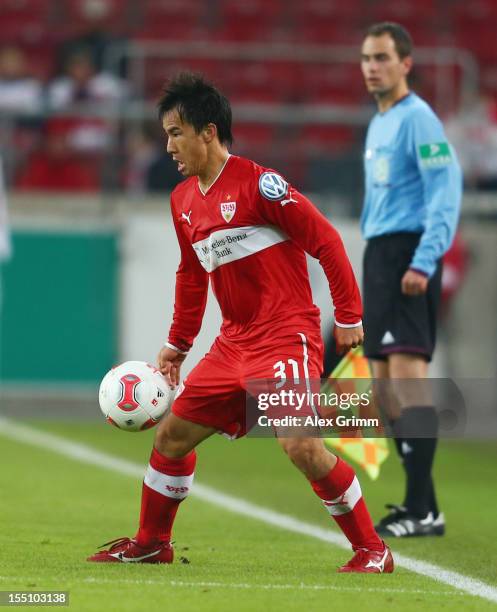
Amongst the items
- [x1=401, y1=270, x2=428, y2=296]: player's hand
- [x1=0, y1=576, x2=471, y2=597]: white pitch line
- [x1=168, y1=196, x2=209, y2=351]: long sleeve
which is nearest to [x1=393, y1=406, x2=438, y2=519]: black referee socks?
[x1=401, y1=270, x2=428, y2=296]: player's hand

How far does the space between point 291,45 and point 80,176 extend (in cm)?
451

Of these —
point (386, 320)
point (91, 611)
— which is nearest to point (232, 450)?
point (386, 320)

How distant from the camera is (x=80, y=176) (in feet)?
46.4

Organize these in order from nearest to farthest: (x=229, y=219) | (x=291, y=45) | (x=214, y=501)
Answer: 1. (x=229, y=219)
2. (x=214, y=501)
3. (x=291, y=45)

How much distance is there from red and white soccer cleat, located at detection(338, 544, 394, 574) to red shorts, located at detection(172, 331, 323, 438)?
26.4 inches

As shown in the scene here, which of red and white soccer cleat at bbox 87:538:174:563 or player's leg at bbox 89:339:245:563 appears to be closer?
player's leg at bbox 89:339:245:563

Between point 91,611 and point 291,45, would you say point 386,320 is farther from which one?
point 291,45

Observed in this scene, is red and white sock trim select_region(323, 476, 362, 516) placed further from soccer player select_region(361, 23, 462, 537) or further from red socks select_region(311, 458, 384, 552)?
soccer player select_region(361, 23, 462, 537)

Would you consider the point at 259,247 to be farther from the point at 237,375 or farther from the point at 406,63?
the point at 406,63

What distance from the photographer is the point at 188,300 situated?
19.5 ft

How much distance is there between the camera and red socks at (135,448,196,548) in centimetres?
561

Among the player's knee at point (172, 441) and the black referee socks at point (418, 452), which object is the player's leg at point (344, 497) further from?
the black referee socks at point (418, 452)

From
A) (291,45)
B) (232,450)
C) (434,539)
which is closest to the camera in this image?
(434,539)

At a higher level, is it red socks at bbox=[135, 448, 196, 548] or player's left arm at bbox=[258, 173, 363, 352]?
player's left arm at bbox=[258, 173, 363, 352]
